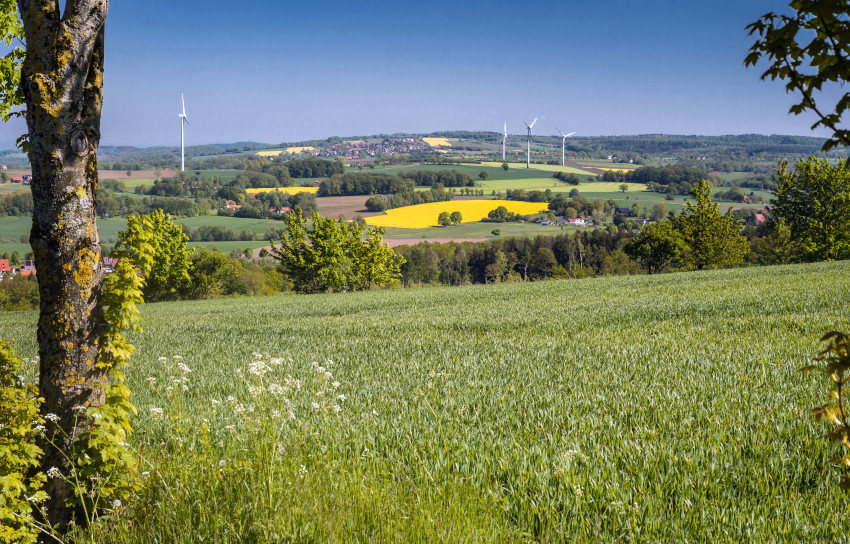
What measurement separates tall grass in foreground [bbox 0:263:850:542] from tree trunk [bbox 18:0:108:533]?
0.80m

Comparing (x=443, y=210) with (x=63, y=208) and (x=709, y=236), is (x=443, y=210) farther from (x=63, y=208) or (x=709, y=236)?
(x=63, y=208)

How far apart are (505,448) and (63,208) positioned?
387cm

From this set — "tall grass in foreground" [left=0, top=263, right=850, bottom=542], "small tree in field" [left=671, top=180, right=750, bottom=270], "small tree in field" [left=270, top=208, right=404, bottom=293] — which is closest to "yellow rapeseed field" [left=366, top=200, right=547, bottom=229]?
"small tree in field" [left=270, top=208, right=404, bottom=293]

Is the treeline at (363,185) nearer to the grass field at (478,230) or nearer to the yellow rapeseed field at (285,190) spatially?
the yellow rapeseed field at (285,190)

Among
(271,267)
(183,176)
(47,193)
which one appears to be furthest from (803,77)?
(183,176)

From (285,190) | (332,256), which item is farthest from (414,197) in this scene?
(332,256)

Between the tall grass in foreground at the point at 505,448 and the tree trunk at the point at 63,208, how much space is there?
2.62 feet

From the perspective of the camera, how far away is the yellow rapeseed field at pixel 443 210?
12562 cm

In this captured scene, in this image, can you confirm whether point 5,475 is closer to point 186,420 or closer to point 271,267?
point 186,420

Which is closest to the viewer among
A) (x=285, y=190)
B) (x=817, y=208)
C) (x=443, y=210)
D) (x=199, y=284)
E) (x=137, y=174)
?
(x=817, y=208)

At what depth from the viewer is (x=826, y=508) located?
353 centimetres

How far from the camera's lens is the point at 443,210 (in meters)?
136

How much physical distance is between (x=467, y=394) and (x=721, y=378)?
3.36 meters

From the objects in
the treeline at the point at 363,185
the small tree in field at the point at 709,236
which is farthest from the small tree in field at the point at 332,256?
the treeline at the point at 363,185
